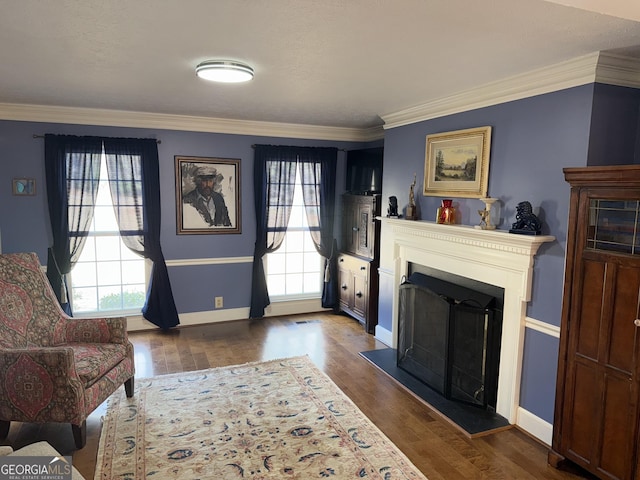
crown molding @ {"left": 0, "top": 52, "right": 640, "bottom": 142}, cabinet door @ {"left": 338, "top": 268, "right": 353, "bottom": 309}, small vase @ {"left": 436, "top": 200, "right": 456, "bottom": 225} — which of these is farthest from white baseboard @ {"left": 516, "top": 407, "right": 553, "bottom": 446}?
cabinet door @ {"left": 338, "top": 268, "right": 353, "bottom": 309}

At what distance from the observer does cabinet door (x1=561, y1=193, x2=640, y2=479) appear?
219 centimetres

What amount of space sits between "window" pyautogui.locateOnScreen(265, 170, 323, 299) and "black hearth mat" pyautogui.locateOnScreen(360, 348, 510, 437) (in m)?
1.97

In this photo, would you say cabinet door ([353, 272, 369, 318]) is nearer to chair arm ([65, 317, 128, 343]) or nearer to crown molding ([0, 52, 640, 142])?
crown molding ([0, 52, 640, 142])

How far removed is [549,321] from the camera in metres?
2.80

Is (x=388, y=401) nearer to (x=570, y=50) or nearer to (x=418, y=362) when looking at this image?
(x=418, y=362)

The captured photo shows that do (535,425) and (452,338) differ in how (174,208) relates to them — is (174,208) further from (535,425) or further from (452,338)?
(535,425)

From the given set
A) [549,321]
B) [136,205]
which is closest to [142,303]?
[136,205]

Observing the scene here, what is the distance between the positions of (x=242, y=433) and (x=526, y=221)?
2353 mm

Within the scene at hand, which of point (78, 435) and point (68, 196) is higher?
point (68, 196)

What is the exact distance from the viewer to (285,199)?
17.6 feet

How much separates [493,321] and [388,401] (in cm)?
103

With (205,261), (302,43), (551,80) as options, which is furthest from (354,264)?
(302,43)

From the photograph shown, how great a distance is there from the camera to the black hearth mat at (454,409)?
302cm

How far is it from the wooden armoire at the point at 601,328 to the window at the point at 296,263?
11.8 feet
